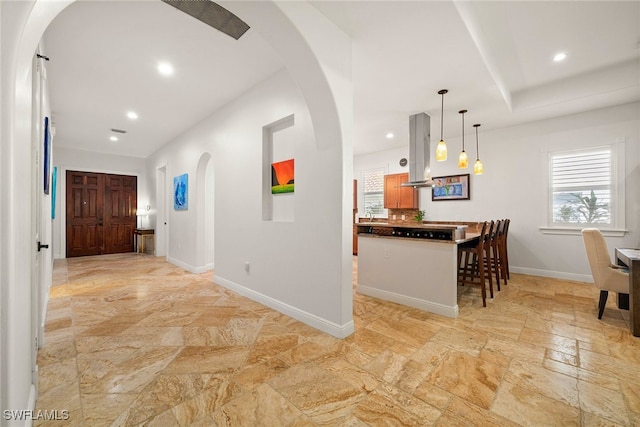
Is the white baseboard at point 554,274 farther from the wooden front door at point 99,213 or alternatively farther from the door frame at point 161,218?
the wooden front door at point 99,213

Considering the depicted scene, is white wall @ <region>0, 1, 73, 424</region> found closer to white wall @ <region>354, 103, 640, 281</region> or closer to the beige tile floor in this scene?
the beige tile floor

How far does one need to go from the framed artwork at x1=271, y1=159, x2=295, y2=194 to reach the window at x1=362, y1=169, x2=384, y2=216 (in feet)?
14.5

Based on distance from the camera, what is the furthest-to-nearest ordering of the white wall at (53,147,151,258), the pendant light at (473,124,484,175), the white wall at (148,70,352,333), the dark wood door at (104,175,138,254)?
1. the dark wood door at (104,175,138,254)
2. the white wall at (53,147,151,258)
3. the pendant light at (473,124,484,175)
4. the white wall at (148,70,352,333)

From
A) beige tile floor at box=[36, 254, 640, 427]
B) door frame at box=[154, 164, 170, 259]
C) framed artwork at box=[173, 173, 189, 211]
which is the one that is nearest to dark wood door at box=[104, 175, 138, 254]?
door frame at box=[154, 164, 170, 259]

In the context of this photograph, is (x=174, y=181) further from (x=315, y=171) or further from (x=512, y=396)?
(x=512, y=396)

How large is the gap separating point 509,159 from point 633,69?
6.15 feet

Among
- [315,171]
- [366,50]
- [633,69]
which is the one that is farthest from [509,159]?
[315,171]

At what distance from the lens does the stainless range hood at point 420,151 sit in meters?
4.21

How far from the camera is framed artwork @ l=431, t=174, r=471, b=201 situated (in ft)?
17.9

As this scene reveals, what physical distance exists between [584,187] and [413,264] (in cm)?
354

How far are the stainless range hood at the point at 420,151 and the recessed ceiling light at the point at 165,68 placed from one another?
3.61m

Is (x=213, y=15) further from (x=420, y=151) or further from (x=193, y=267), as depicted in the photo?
(x=193, y=267)

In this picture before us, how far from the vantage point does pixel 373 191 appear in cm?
727

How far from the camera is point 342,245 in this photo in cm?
238
